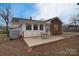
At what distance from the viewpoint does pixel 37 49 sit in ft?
15.6

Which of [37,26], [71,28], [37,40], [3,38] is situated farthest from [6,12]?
[71,28]

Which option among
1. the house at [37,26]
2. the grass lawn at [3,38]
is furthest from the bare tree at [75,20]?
the grass lawn at [3,38]

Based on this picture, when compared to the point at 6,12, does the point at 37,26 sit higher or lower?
lower

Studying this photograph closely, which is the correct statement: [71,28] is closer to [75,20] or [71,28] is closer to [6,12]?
[75,20]

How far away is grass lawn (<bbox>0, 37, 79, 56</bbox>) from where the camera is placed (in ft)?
15.5

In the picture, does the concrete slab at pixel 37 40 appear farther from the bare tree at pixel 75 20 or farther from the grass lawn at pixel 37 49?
the bare tree at pixel 75 20

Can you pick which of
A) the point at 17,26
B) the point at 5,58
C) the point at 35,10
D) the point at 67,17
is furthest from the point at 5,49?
the point at 67,17

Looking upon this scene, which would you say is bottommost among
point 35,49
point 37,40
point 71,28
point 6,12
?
point 35,49

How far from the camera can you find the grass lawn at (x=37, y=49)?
4.72 meters

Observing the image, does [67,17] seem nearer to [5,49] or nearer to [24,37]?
[24,37]

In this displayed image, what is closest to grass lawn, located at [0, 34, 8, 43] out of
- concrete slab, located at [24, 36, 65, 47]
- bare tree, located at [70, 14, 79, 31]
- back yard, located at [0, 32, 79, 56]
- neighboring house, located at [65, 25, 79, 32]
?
back yard, located at [0, 32, 79, 56]

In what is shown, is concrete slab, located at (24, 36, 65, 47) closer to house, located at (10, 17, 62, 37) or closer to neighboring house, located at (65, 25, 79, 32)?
house, located at (10, 17, 62, 37)

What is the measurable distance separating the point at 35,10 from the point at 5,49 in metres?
0.86

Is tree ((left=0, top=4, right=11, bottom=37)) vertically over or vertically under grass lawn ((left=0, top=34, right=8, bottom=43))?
over
